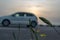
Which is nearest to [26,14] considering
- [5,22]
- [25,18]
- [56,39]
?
[25,18]

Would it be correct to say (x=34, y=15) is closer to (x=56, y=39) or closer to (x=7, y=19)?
(x=7, y=19)

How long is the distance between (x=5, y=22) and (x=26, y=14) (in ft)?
6.97

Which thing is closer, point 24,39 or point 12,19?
point 24,39

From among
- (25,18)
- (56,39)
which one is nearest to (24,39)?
(56,39)

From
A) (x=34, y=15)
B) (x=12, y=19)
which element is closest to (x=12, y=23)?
(x=12, y=19)

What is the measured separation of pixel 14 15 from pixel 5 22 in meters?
1.10

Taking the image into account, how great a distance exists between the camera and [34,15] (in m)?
26.6

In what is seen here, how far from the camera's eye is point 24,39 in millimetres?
13039

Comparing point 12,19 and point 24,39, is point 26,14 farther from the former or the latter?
point 24,39

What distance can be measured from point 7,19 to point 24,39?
45.2ft

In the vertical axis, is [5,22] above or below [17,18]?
below

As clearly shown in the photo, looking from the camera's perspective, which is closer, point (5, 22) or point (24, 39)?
point (24, 39)

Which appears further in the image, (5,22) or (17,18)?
(17,18)

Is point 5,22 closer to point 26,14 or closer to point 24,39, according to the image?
point 26,14
